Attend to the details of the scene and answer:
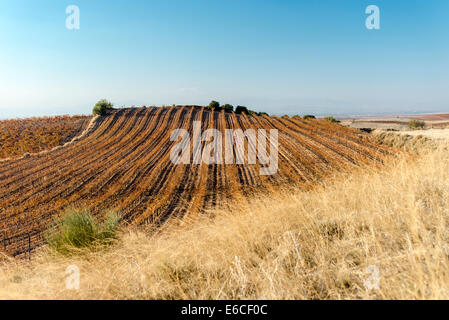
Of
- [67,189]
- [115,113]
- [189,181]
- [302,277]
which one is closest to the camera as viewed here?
[302,277]

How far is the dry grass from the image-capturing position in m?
2.29

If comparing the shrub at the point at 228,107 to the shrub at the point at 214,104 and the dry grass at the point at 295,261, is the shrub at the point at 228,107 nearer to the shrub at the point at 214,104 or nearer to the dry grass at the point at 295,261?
the shrub at the point at 214,104

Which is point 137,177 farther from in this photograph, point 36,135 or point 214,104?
point 214,104

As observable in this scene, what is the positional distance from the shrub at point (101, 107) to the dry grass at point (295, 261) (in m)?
31.4

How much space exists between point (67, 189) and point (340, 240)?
12933 millimetres

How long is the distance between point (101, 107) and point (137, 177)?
21.8 metres

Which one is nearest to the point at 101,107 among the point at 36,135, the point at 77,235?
the point at 36,135

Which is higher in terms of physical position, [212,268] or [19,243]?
[212,268]

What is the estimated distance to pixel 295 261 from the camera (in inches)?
108

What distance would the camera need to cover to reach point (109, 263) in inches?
132

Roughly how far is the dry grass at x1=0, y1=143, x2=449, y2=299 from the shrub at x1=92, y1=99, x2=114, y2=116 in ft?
103

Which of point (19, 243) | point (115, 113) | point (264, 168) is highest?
point (115, 113)
